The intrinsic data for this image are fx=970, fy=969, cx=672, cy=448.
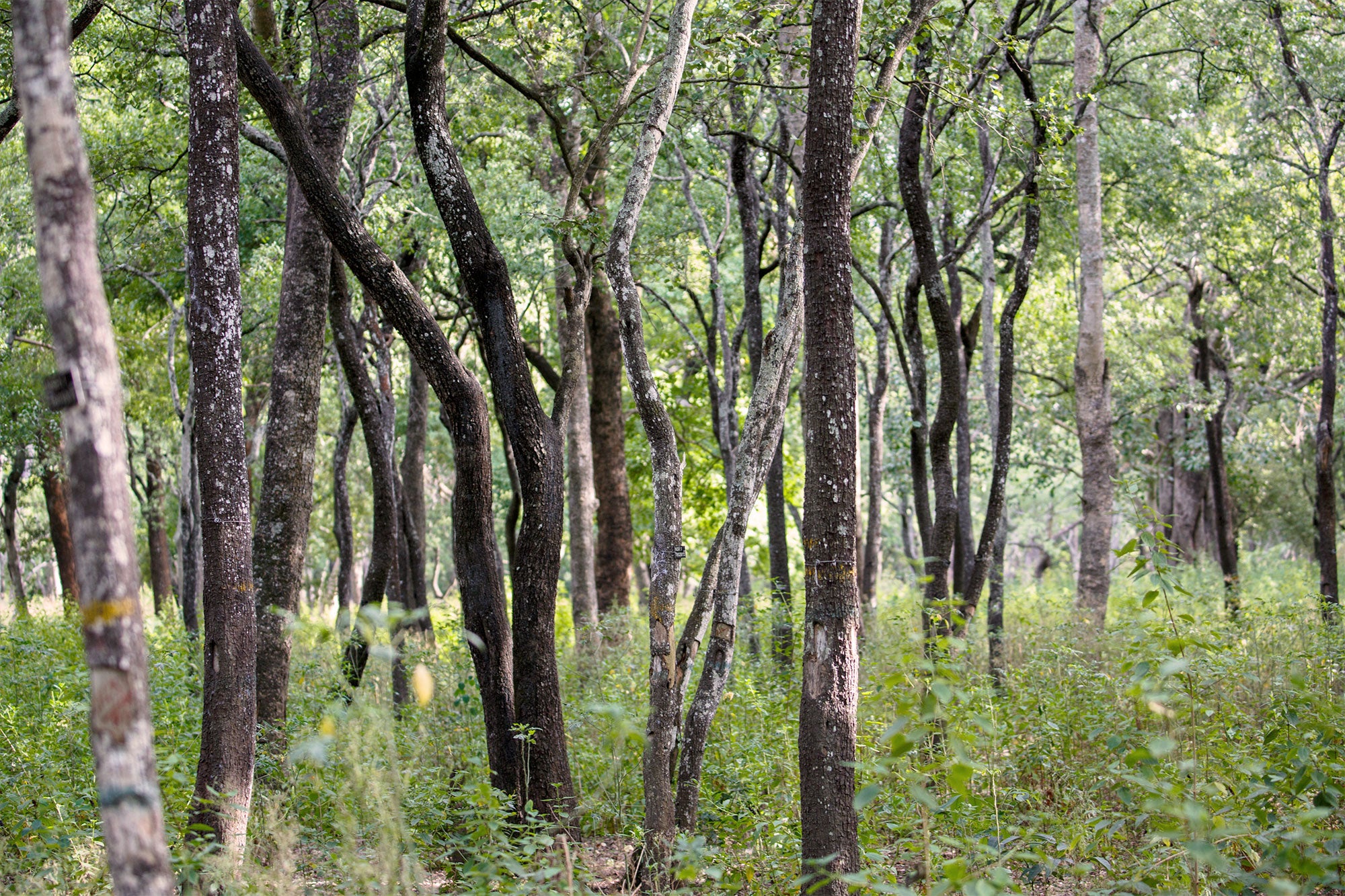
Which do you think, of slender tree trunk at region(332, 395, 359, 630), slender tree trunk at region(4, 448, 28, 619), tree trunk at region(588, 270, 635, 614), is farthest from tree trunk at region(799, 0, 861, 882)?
slender tree trunk at region(4, 448, 28, 619)

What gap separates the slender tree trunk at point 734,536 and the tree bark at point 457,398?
1068 mm

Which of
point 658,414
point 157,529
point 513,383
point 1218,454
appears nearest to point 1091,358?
point 1218,454

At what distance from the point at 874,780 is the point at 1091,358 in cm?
750

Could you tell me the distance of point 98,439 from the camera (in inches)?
98.1

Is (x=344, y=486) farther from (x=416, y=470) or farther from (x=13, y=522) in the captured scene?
Answer: (x=13, y=522)

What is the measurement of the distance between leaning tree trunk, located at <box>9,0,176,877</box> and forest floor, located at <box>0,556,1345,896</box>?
23.4 inches

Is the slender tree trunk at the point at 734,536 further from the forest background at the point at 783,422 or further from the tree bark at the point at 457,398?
the tree bark at the point at 457,398

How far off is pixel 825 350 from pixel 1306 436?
26.4 metres

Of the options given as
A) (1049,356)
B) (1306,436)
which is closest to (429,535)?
(1049,356)

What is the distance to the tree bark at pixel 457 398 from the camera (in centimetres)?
590

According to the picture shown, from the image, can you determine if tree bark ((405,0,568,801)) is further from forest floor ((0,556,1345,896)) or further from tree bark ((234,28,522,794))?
forest floor ((0,556,1345,896))

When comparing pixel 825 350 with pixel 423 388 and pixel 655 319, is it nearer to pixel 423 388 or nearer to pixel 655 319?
pixel 423 388

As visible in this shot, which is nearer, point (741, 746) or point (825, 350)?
point (825, 350)

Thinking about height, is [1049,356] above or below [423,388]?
above
